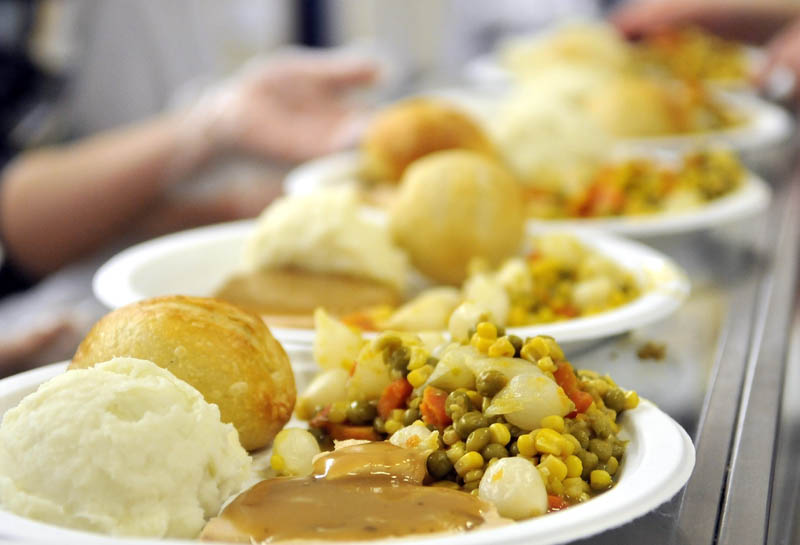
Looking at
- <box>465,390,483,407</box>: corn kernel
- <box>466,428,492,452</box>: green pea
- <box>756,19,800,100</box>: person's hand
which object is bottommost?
<box>756,19,800,100</box>: person's hand

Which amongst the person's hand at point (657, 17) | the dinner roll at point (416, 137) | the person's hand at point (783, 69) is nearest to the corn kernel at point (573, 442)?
the dinner roll at point (416, 137)

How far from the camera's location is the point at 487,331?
47.9 inches

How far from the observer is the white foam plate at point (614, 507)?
0.89 metres

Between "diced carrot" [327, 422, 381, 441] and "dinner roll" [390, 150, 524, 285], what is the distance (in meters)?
0.79

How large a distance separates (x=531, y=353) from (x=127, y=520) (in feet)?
1.62

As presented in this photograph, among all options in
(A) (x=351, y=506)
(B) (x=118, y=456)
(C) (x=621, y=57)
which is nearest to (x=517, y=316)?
(A) (x=351, y=506)

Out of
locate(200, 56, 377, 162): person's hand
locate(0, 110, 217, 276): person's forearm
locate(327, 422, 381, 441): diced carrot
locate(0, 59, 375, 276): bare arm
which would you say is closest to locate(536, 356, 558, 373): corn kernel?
locate(327, 422, 381, 441): diced carrot

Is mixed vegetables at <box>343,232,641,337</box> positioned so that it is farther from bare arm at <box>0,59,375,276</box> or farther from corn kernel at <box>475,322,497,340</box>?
bare arm at <box>0,59,375,276</box>

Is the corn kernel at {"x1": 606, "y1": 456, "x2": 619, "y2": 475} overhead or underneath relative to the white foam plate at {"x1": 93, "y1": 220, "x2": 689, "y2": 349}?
overhead

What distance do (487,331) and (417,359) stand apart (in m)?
0.09

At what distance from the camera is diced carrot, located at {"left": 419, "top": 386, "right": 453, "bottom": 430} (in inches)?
45.6

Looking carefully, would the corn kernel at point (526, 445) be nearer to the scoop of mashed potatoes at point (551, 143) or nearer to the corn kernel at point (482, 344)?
the corn kernel at point (482, 344)

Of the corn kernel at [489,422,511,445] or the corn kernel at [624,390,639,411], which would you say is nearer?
the corn kernel at [489,422,511,445]

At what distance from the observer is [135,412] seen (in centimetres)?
104
